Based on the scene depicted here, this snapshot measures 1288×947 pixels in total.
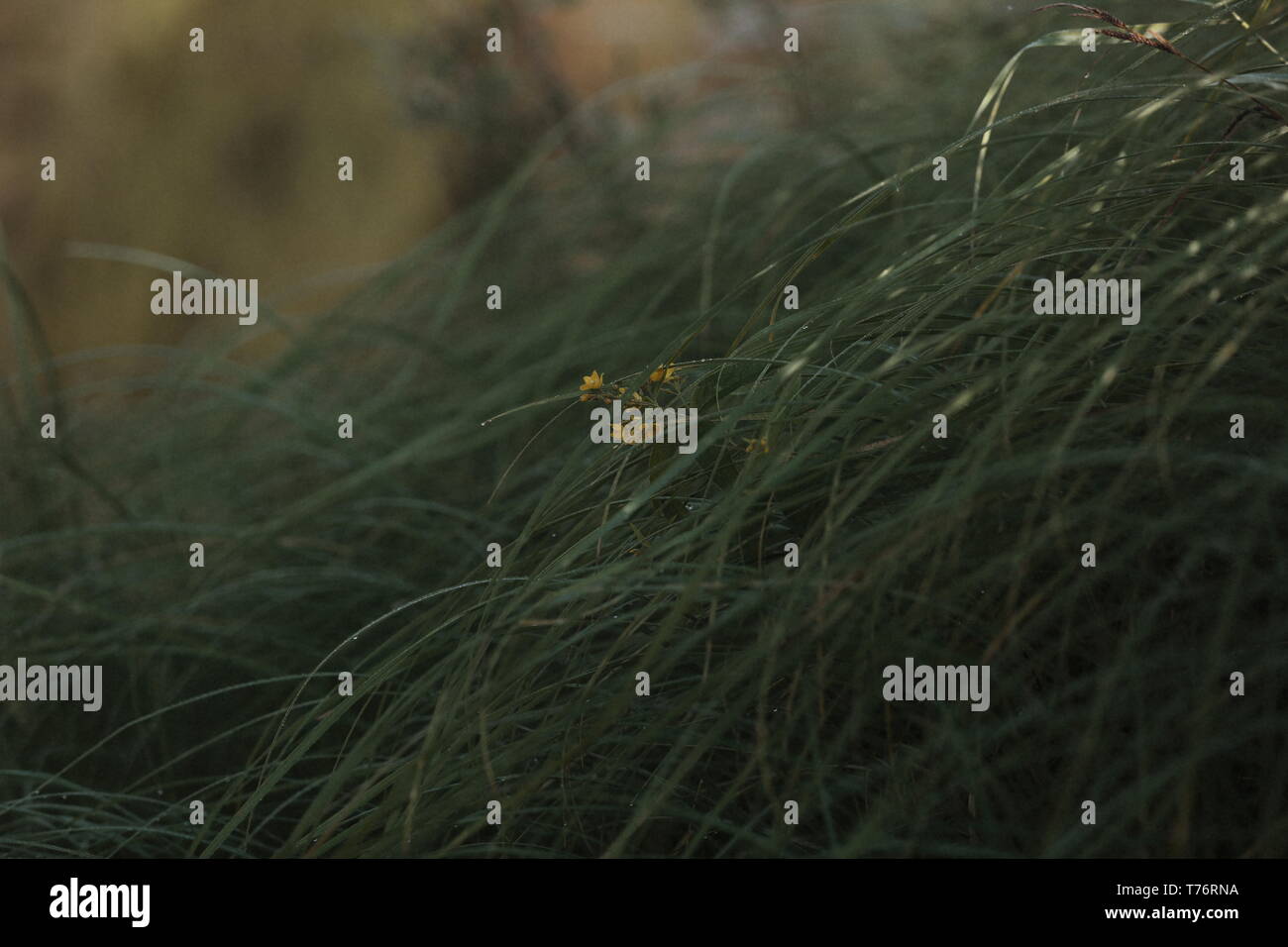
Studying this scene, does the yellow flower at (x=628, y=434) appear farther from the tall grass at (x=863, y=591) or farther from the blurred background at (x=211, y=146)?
the blurred background at (x=211, y=146)

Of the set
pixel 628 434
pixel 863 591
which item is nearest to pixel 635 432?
pixel 628 434

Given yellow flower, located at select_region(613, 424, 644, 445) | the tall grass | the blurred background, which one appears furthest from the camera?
the blurred background

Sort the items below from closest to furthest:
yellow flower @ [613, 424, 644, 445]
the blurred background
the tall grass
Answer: the tall grass, yellow flower @ [613, 424, 644, 445], the blurred background

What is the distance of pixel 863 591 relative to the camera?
0.88 metres

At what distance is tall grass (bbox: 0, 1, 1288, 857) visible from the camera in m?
0.86

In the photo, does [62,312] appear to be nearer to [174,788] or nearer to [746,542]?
[174,788]

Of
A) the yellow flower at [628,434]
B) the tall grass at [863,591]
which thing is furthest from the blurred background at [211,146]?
the yellow flower at [628,434]

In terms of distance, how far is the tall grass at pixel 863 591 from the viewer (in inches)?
33.7

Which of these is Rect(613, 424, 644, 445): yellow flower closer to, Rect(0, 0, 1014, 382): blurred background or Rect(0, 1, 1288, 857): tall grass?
Rect(0, 1, 1288, 857): tall grass

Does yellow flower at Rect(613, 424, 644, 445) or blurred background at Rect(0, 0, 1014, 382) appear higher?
blurred background at Rect(0, 0, 1014, 382)

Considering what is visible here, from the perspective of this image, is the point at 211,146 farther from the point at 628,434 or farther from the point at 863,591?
the point at 863,591

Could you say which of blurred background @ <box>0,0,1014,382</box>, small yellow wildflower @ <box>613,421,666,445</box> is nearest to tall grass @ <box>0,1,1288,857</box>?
small yellow wildflower @ <box>613,421,666,445</box>

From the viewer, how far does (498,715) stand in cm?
105
